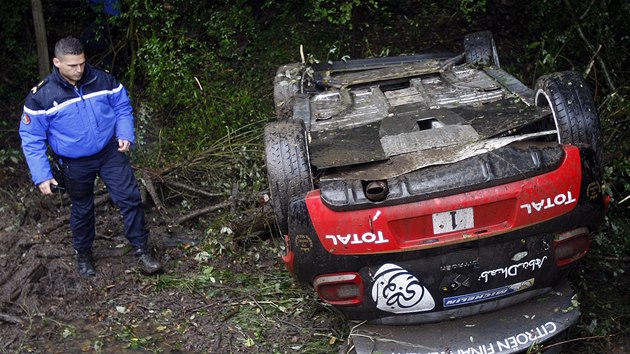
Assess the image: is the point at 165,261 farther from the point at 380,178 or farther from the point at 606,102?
the point at 606,102

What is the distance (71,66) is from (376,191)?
2.53m

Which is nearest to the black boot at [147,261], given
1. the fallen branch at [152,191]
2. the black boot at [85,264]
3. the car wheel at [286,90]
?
the black boot at [85,264]

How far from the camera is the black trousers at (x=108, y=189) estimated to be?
5.63 m

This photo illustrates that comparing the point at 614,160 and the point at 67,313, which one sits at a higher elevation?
the point at 614,160

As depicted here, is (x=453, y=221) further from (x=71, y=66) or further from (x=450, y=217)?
(x=71, y=66)

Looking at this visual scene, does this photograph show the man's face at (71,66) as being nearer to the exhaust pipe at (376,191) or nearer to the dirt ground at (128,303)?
the dirt ground at (128,303)

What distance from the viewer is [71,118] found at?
5.39 meters

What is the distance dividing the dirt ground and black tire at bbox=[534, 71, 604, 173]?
189 centimetres

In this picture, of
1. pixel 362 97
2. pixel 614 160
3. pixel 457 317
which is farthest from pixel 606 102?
pixel 457 317

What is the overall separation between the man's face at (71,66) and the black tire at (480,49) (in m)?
2.90

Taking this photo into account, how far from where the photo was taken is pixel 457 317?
424 centimetres

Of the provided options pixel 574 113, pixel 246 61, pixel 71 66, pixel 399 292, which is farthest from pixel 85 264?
pixel 574 113

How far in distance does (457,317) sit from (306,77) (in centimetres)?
254

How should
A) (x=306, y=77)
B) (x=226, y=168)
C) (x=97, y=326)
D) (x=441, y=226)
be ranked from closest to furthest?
(x=441, y=226) < (x=97, y=326) < (x=306, y=77) < (x=226, y=168)
